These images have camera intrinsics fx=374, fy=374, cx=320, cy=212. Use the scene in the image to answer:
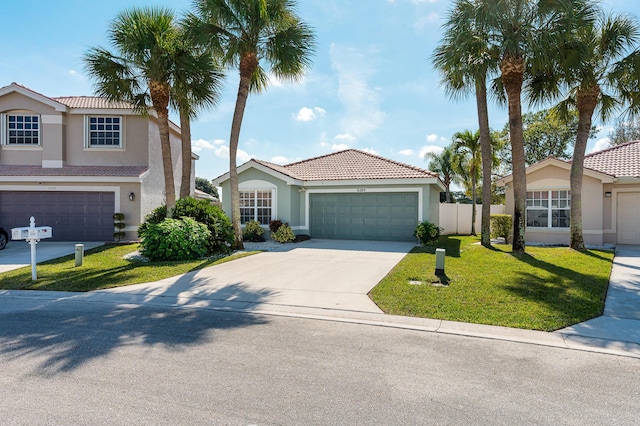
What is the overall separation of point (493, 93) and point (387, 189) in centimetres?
575

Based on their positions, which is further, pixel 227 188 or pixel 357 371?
pixel 227 188

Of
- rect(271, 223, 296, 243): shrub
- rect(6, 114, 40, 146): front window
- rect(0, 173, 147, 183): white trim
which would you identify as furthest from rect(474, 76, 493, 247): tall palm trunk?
rect(6, 114, 40, 146): front window

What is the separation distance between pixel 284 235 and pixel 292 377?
12.7 meters

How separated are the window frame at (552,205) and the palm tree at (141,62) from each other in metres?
15.8

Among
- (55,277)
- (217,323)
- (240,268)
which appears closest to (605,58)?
(240,268)

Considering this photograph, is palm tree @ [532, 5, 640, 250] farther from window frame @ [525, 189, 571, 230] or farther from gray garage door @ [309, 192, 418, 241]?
gray garage door @ [309, 192, 418, 241]

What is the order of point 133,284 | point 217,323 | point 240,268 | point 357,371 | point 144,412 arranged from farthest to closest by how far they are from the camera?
1. point 240,268
2. point 133,284
3. point 217,323
4. point 357,371
5. point 144,412

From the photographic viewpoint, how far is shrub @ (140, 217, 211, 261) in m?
11.6

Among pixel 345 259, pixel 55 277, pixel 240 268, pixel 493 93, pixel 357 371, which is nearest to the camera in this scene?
pixel 357 371

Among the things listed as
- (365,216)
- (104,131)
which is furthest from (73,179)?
(365,216)

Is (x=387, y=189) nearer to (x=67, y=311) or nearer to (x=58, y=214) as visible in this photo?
(x=67, y=311)

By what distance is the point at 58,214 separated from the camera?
16.7 metres

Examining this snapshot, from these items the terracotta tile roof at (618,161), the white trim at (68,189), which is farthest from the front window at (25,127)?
the terracotta tile roof at (618,161)

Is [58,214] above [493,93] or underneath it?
underneath
